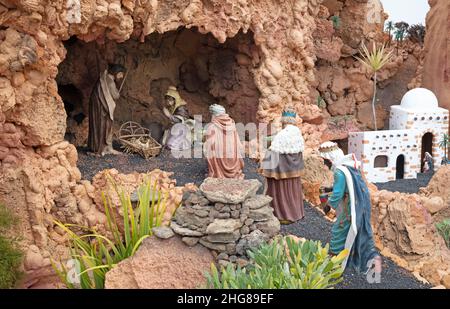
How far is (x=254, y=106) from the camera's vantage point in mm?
13398

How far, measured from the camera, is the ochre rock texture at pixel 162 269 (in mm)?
7676

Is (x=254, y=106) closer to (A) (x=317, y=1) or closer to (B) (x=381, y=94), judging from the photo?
(A) (x=317, y=1)

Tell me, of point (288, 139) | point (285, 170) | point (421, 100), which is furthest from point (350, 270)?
point (421, 100)

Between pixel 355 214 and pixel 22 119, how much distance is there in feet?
15.7

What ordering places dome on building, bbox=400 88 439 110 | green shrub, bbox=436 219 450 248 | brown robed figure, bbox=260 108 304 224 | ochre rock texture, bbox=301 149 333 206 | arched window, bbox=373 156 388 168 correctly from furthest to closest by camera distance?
dome on building, bbox=400 88 439 110, arched window, bbox=373 156 388 168, green shrub, bbox=436 219 450 248, ochre rock texture, bbox=301 149 333 206, brown robed figure, bbox=260 108 304 224

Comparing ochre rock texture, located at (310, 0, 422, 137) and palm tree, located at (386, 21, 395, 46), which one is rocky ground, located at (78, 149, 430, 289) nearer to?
ochre rock texture, located at (310, 0, 422, 137)

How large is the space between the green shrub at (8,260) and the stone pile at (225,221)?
211 centimetres

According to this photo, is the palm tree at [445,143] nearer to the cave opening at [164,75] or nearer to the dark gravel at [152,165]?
the cave opening at [164,75]

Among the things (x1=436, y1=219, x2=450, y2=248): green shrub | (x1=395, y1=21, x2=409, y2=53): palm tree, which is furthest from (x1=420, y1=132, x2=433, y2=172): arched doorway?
(x1=436, y1=219, x2=450, y2=248): green shrub

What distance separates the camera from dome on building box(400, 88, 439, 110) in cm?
1698

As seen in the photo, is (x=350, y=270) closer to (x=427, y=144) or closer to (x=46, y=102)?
(x=46, y=102)

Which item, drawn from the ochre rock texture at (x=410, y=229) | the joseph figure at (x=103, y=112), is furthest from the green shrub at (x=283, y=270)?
the joseph figure at (x=103, y=112)

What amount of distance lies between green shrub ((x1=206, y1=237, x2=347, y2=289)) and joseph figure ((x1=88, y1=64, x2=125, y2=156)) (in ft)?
15.0
